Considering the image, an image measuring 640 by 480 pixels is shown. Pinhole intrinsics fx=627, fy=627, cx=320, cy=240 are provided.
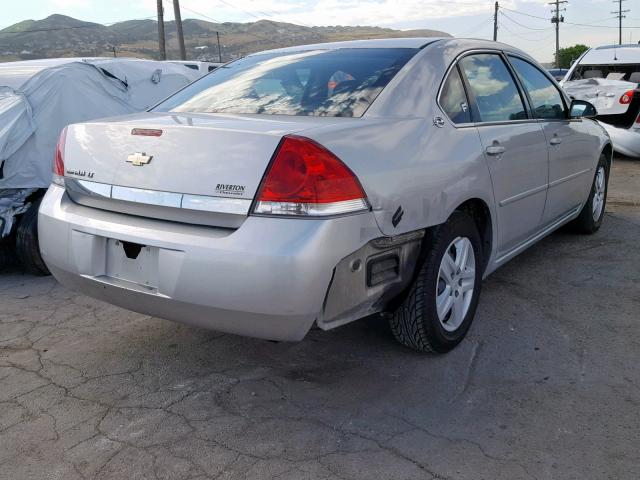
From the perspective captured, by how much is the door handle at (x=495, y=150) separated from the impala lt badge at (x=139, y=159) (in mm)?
1797

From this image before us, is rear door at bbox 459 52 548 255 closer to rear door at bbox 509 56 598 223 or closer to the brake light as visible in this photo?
rear door at bbox 509 56 598 223

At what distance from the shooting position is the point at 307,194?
242 centimetres

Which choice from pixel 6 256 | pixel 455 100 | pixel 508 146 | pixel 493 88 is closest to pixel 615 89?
pixel 493 88

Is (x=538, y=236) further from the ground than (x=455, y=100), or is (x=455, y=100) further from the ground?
(x=455, y=100)

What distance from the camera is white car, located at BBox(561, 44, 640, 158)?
32.5 ft

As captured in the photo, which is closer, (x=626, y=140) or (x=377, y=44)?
(x=377, y=44)

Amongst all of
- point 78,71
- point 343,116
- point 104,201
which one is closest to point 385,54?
point 343,116

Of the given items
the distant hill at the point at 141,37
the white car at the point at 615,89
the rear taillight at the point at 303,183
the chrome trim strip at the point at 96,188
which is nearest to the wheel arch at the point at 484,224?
the rear taillight at the point at 303,183

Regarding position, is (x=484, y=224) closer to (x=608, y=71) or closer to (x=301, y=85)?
(x=301, y=85)

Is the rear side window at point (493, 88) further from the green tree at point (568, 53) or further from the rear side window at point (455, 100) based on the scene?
the green tree at point (568, 53)

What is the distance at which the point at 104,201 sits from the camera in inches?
113

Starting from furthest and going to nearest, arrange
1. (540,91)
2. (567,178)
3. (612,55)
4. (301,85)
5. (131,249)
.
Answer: (612,55) → (567,178) → (540,91) → (301,85) → (131,249)

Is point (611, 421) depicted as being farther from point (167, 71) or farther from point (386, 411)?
point (167, 71)

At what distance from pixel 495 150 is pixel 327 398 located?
1653mm
